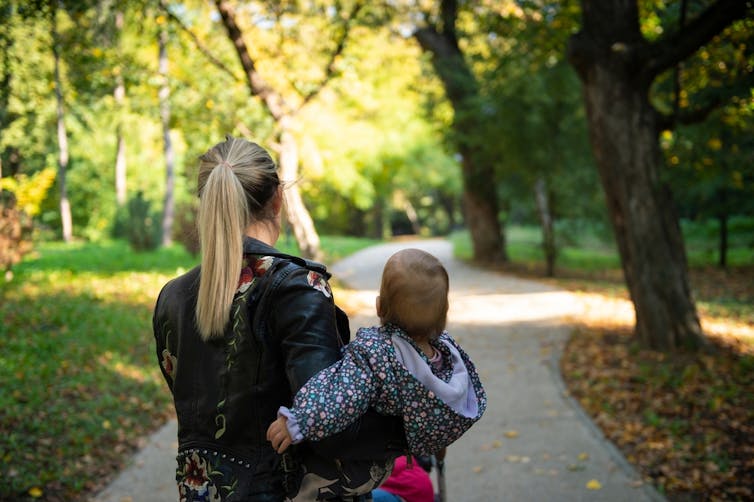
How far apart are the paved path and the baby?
10.3 ft

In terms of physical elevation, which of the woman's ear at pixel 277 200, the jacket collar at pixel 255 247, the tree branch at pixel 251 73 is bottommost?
the jacket collar at pixel 255 247

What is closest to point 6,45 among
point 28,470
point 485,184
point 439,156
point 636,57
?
point 28,470

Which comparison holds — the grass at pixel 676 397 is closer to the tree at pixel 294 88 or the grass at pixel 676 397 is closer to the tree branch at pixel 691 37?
the tree branch at pixel 691 37

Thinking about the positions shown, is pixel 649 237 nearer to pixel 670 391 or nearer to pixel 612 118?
pixel 612 118

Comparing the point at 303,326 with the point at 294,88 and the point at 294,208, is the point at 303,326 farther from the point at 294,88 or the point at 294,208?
the point at 294,208

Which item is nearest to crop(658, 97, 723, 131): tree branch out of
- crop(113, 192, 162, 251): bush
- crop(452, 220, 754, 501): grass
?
crop(452, 220, 754, 501): grass

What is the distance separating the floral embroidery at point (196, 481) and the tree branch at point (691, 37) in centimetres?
606

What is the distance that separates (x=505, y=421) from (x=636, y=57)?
178 inches

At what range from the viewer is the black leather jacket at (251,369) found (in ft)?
6.17

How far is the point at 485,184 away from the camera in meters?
21.6

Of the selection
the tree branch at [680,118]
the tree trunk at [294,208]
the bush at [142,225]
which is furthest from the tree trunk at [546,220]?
the bush at [142,225]

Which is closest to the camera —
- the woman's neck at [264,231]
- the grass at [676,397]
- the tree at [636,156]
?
the woman's neck at [264,231]

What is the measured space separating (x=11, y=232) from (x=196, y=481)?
41.6ft

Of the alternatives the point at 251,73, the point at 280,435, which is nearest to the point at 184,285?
the point at 280,435
